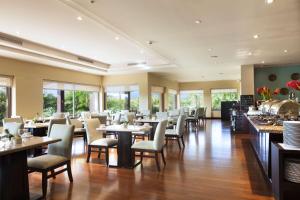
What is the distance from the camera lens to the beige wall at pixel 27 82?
7.44m

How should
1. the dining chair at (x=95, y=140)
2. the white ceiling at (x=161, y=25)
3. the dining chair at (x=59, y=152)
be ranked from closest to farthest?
the dining chair at (x=59, y=152)
the white ceiling at (x=161, y=25)
the dining chair at (x=95, y=140)

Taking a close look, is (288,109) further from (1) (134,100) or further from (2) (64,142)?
(1) (134,100)

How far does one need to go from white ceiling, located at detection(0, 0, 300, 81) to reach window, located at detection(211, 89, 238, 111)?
347 inches

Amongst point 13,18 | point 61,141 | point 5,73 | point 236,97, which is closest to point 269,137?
point 61,141

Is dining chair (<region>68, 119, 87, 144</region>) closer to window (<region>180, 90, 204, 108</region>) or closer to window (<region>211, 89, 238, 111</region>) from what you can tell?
window (<region>180, 90, 204, 108</region>)

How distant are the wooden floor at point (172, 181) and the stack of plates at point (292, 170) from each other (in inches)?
25.3

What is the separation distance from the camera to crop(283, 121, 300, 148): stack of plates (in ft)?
7.76

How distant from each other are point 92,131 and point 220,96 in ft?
44.5

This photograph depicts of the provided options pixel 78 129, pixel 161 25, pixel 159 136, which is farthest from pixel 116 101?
pixel 159 136

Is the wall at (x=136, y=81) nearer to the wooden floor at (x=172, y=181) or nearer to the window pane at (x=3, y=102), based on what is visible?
the window pane at (x=3, y=102)

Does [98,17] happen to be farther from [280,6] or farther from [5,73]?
[5,73]

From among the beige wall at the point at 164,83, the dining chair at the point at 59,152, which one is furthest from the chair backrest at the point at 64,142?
the beige wall at the point at 164,83

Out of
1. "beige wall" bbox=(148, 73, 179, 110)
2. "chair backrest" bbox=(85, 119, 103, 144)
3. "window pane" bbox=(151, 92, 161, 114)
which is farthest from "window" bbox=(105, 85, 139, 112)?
"chair backrest" bbox=(85, 119, 103, 144)

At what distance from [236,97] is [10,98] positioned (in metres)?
14.2
